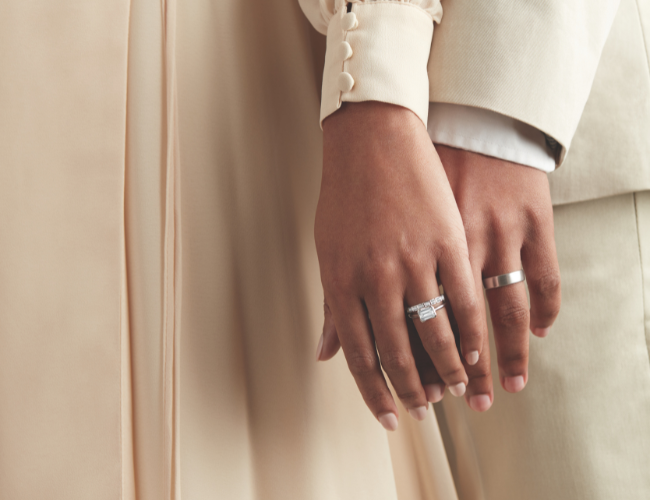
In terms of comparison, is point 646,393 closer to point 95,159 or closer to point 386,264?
point 386,264

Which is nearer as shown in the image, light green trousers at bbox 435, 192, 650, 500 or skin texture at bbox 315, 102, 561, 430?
skin texture at bbox 315, 102, 561, 430

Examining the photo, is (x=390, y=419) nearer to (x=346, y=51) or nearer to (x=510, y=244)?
(x=510, y=244)

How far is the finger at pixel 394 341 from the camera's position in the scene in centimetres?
41

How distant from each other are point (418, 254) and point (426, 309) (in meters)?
0.05

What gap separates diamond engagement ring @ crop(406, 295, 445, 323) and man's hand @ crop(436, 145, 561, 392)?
0.21 feet

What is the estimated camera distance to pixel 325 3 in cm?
49

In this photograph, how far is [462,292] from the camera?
0.42m

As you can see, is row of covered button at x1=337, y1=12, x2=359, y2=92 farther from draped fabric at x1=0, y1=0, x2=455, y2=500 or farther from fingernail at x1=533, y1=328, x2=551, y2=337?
fingernail at x1=533, y1=328, x2=551, y2=337

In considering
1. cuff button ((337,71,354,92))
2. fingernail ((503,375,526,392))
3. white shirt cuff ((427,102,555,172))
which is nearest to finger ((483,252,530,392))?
fingernail ((503,375,526,392))

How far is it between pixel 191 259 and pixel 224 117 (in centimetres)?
17

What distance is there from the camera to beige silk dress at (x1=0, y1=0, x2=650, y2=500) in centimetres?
47

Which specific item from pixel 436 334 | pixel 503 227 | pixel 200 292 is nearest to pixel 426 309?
pixel 436 334

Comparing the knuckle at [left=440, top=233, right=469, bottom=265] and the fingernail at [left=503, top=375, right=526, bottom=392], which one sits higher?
the knuckle at [left=440, top=233, right=469, bottom=265]

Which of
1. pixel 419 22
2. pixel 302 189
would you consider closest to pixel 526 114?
pixel 419 22
